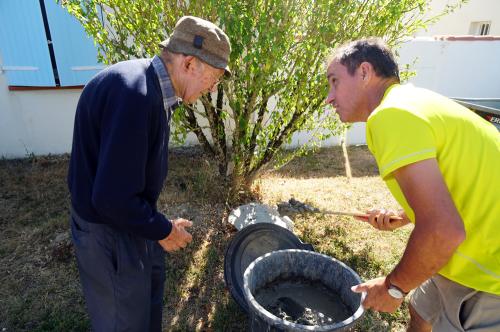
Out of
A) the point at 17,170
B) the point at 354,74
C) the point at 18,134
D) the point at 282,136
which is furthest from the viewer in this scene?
the point at 18,134

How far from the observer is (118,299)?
1918mm

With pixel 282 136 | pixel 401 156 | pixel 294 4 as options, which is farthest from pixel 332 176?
pixel 401 156

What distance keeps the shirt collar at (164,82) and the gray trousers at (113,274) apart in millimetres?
717

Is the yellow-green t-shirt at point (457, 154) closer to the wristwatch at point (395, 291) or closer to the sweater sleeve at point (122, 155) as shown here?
the wristwatch at point (395, 291)

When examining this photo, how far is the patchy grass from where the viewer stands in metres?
2.96

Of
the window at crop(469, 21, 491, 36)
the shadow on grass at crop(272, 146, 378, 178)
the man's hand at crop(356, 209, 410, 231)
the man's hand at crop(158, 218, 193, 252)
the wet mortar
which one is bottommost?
the shadow on grass at crop(272, 146, 378, 178)

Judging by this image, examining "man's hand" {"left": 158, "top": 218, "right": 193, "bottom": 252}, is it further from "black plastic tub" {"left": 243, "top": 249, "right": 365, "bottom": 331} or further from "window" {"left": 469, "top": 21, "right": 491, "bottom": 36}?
"window" {"left": 469, "top": 21, "right": 491, "bottom": 36}

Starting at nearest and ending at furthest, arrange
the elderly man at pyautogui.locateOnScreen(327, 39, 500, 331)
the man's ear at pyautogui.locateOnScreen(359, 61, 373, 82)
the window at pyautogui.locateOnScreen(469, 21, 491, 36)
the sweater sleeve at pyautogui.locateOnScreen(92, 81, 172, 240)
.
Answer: the elderly man at pyautogui.locateOnScreen(327, 39, 500, 331)
the sweater sleeve at pyautogui.locateOnScreen(92, 81, 172, 240)
the man's ear at pyautogui.locateOnScreen(359, 61, 373, 82)
the window at pyautogui.locateOnScreen(469, 21, 491, 36)

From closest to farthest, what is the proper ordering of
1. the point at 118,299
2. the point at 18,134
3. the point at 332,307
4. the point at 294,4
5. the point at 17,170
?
the point at 118,299, the point at 332,307, the point at 294,4, the point at 17,170, the point at 18,134

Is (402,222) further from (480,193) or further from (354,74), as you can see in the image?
(354,74)

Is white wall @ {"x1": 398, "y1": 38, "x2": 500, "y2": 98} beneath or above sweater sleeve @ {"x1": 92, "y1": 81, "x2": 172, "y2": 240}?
beneath

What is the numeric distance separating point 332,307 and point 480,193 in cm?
114

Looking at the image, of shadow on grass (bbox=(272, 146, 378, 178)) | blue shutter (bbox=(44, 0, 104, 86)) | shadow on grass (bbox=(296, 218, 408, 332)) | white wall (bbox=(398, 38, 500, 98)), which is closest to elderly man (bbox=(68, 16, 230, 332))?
shadow on grass (bbox=(296, 218, 408, 332))

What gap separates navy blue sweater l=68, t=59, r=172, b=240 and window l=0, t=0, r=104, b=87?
4.10 metres
